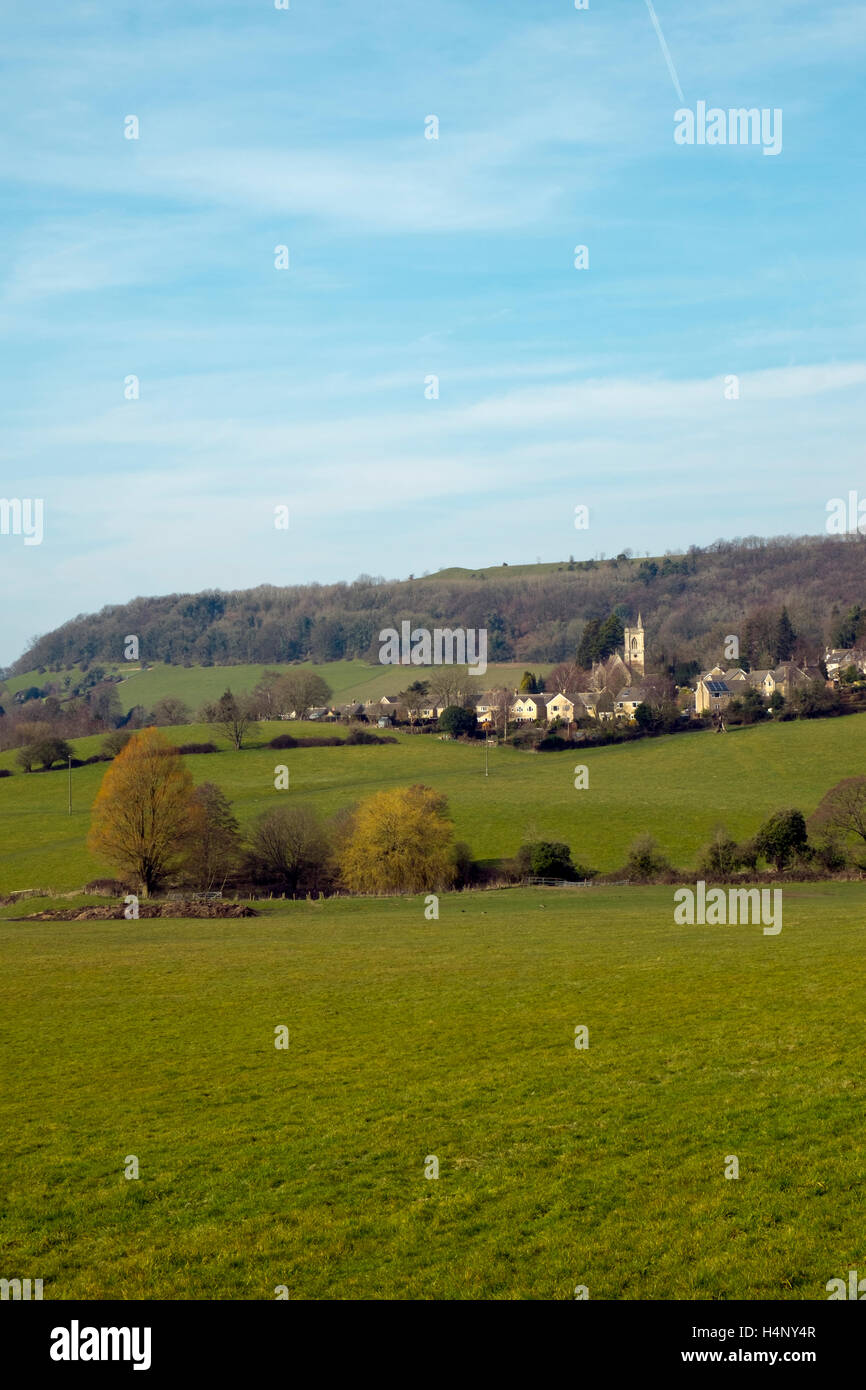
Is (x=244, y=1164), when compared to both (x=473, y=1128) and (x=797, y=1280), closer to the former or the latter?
(x=473, y=1128)

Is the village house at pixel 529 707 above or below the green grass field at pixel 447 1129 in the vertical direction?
above

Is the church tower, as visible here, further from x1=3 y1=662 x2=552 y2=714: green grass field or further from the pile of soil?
the pile of soil

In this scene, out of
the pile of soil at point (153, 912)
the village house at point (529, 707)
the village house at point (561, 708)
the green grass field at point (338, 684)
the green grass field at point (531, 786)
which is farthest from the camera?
the green grass field at point (338, 684)

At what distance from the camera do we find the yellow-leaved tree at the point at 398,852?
62.9 m

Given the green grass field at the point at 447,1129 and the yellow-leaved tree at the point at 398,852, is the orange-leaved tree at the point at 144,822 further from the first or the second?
the green grass field at the point at 447,1129

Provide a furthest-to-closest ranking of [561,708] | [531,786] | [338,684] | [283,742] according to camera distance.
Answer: [338,684] → [561,708] → [283,742] → [531,786]

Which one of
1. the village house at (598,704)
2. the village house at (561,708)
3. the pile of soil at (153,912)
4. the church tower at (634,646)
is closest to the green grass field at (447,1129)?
the pile of soil at (153,912)

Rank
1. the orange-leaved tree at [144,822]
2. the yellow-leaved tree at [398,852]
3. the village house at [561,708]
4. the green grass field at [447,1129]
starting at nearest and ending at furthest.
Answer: the green grass field at [447,1129] < the yellow-leaved tree at [398,852] < the orange-leaved tree at [144,822] < the village house at [561,708]

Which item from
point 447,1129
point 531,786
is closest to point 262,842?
point 531,786

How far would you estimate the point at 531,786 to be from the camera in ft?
301

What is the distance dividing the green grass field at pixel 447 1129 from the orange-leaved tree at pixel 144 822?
3491cm

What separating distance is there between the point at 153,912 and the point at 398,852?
1546 cm

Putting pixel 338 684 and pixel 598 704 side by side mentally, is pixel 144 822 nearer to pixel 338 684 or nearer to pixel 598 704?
pixel 598 704
